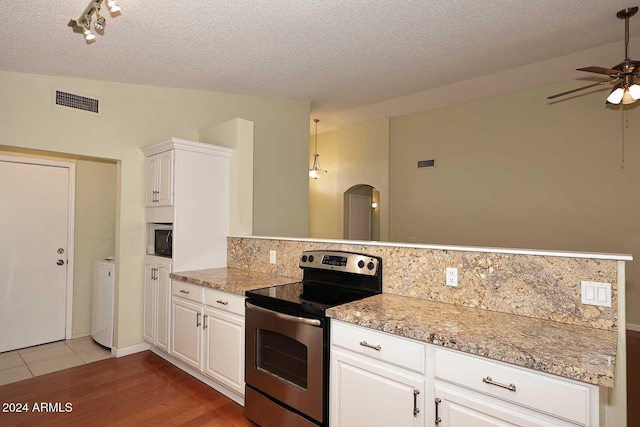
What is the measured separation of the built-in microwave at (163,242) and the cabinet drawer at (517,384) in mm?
2742

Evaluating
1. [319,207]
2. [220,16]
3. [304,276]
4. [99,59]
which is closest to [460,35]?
[220,16]

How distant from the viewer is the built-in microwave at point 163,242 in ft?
11.1

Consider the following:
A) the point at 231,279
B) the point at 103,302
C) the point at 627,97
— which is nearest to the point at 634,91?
the point at 627,97

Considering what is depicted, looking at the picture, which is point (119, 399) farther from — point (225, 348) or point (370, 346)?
point (370, 346)

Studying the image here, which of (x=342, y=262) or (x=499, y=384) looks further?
(x=342, y=262)

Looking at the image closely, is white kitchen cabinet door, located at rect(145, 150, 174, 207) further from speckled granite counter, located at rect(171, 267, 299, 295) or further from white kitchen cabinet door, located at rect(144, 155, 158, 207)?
speckled granite counter, located at rect(171, 267, 299, 295)

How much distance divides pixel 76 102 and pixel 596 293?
166 inches

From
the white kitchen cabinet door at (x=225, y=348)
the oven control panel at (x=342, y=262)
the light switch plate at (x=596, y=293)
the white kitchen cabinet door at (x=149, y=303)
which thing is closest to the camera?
the light switch plate at (x=596, y=293)

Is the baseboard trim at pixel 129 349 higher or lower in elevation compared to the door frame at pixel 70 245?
lower

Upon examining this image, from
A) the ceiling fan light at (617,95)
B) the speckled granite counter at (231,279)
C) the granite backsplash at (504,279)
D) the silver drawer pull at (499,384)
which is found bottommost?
the silver drawer pull at (499,384)

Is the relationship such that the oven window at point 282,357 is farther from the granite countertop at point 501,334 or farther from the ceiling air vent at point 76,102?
the ceiling air vent at point 76,102

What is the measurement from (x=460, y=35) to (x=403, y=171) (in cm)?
355

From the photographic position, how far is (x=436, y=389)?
4.93ft

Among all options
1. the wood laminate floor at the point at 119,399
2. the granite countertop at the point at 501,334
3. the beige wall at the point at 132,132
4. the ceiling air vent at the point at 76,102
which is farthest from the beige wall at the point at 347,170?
the granite countertop at the point at 501,334
